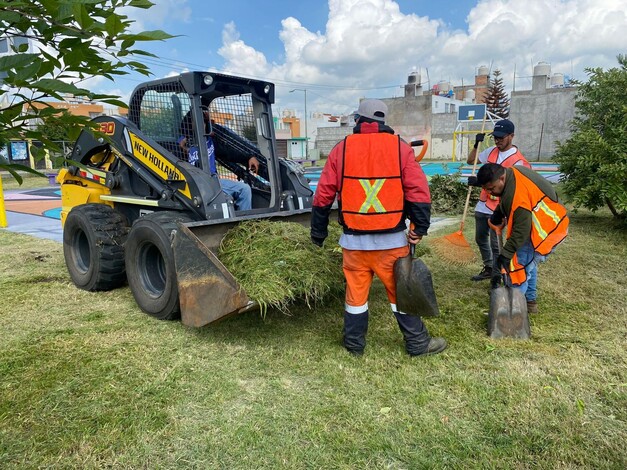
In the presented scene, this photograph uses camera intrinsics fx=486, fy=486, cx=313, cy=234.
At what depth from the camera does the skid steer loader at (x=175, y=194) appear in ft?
11.7

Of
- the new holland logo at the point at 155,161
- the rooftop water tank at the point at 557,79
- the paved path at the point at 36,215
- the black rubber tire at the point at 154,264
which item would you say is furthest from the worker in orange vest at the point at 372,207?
the rooftop water tank at the point at 557,79

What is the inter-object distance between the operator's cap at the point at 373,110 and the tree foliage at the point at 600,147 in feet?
17.1

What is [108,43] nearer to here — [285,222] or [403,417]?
[403,417]

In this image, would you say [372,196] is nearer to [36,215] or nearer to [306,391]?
[306,391]

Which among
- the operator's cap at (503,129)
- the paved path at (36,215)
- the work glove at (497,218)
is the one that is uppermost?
the operator's cap at (503,129)

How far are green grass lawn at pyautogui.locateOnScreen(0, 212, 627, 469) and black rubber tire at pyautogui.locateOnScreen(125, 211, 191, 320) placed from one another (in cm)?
16

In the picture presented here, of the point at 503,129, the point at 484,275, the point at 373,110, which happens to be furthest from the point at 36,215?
the point at 503,129

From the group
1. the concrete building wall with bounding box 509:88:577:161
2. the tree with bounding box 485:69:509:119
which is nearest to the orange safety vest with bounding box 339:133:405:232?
the concrete building wall with bounding box 509:88:577:161

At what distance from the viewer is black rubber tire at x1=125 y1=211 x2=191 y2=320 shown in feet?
13.2

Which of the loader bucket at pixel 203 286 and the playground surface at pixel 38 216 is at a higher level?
the loader bucket at pixel 203 286

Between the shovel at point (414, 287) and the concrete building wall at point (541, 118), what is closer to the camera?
the shovel at point (414, 287)

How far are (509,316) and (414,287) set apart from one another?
3.37ft

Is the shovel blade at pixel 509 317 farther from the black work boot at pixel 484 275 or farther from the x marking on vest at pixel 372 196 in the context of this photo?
the black work boot at pixel 484 275

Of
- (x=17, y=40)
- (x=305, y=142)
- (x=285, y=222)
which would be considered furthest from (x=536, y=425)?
(x=305, y=142)
